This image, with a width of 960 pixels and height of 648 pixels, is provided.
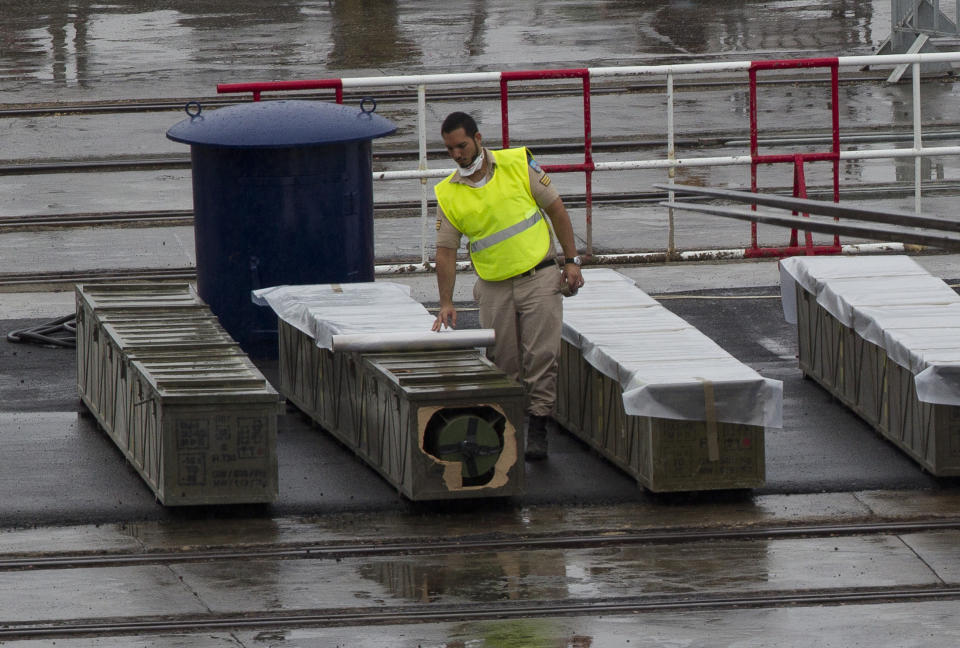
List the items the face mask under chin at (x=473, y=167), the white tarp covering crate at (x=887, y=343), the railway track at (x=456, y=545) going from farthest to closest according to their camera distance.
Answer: the face mask under chin at (x=473, y=167)
the white tarp covering crate at (x=887, y=343)
the railway track at (x=456, y=545)

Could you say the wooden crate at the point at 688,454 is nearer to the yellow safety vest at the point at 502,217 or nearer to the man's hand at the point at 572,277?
the man's hand at the point at 572,277

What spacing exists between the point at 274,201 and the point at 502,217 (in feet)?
8.53

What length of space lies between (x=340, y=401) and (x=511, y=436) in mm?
1408

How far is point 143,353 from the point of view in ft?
31.2

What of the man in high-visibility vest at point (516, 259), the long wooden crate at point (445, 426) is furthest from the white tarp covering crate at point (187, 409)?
the man in high-visibility vest at point (516, 259)

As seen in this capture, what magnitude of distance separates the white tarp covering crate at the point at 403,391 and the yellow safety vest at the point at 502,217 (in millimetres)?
429

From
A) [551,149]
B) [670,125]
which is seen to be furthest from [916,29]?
[670,125]

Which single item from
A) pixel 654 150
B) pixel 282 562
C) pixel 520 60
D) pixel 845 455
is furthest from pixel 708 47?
pixel 282 562

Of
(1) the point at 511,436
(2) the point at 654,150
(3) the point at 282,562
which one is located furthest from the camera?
(2) the point at 654,150

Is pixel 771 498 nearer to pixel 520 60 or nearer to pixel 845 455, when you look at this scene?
pixel 845 455

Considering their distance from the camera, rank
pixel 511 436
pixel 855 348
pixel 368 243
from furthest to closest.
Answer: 1. pixel 368 243
2. pixel 855 348
3. pixel 511 436

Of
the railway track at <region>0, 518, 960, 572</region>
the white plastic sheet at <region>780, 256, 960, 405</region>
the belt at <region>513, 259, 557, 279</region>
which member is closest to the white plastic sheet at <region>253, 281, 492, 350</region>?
the belt at <region>513, 259, 557, 279</region>

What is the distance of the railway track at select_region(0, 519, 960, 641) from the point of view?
7.43 metres

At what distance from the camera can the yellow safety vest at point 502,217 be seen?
948 centimetres
